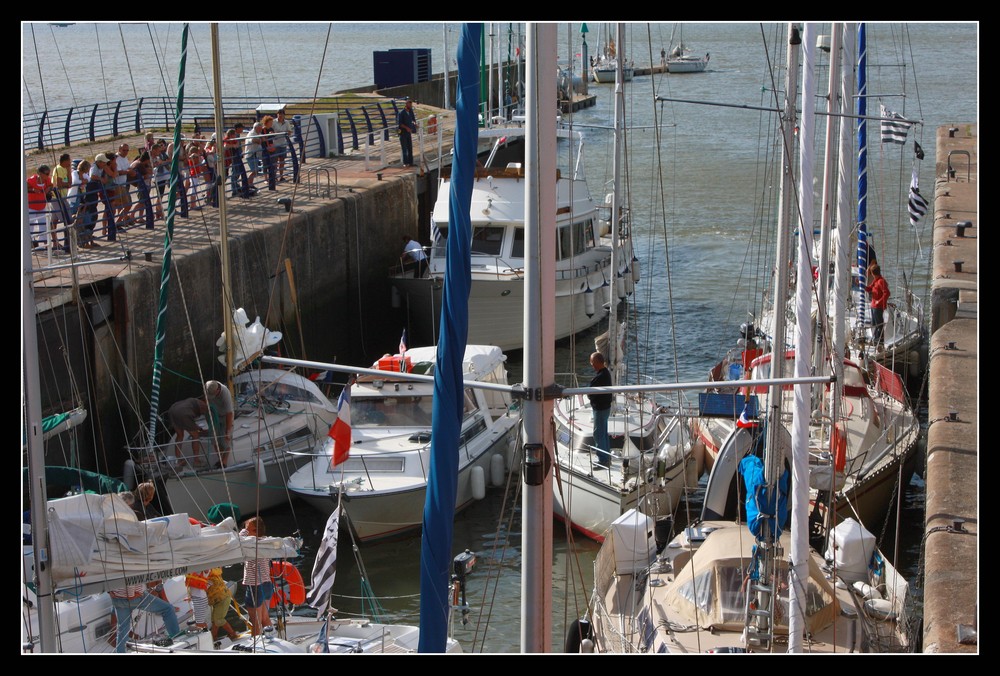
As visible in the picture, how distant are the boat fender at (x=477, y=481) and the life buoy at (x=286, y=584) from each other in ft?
14.8

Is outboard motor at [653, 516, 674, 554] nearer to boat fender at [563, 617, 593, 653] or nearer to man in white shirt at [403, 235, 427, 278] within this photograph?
boat fender at [563, 617, 593, 653]

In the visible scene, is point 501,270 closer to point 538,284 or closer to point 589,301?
point 589,301

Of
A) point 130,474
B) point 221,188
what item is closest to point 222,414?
point 130,474

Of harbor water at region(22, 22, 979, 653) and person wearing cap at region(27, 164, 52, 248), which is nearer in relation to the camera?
harbor water at region(22, 22, 979, 653)

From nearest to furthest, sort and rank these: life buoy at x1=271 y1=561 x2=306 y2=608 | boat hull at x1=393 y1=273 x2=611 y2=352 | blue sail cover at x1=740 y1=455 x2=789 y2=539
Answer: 1. blue sail cover at x1=740 y1=455 x2=789 y2=539
2. life buoy at x1=271 y1=561 x2=306 y2=608
3. boat hull at x1=393 y1=273 x2=611 y2=352

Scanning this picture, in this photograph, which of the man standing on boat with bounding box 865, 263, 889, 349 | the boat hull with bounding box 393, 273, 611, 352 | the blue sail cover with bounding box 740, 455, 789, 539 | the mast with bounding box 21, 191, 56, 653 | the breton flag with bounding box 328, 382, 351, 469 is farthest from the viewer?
the boat hull with bounding box 393, 273, 611, 352

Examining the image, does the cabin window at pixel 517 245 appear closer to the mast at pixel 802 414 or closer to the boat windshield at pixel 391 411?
the boat windshield at pixel 391 411

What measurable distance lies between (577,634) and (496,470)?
610 cm

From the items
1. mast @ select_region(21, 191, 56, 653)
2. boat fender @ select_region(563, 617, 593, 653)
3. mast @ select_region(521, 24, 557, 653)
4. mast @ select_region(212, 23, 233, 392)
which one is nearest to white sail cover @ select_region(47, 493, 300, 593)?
mast @ select_region(21, 191, 56, 653)

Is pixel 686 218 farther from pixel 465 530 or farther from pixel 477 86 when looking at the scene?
pixel 477 86

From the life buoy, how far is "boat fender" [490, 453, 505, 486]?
5.03 metres

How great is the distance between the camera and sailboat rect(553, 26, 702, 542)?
45.6 ft

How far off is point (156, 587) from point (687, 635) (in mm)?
4536

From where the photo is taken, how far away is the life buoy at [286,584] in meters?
10.8
